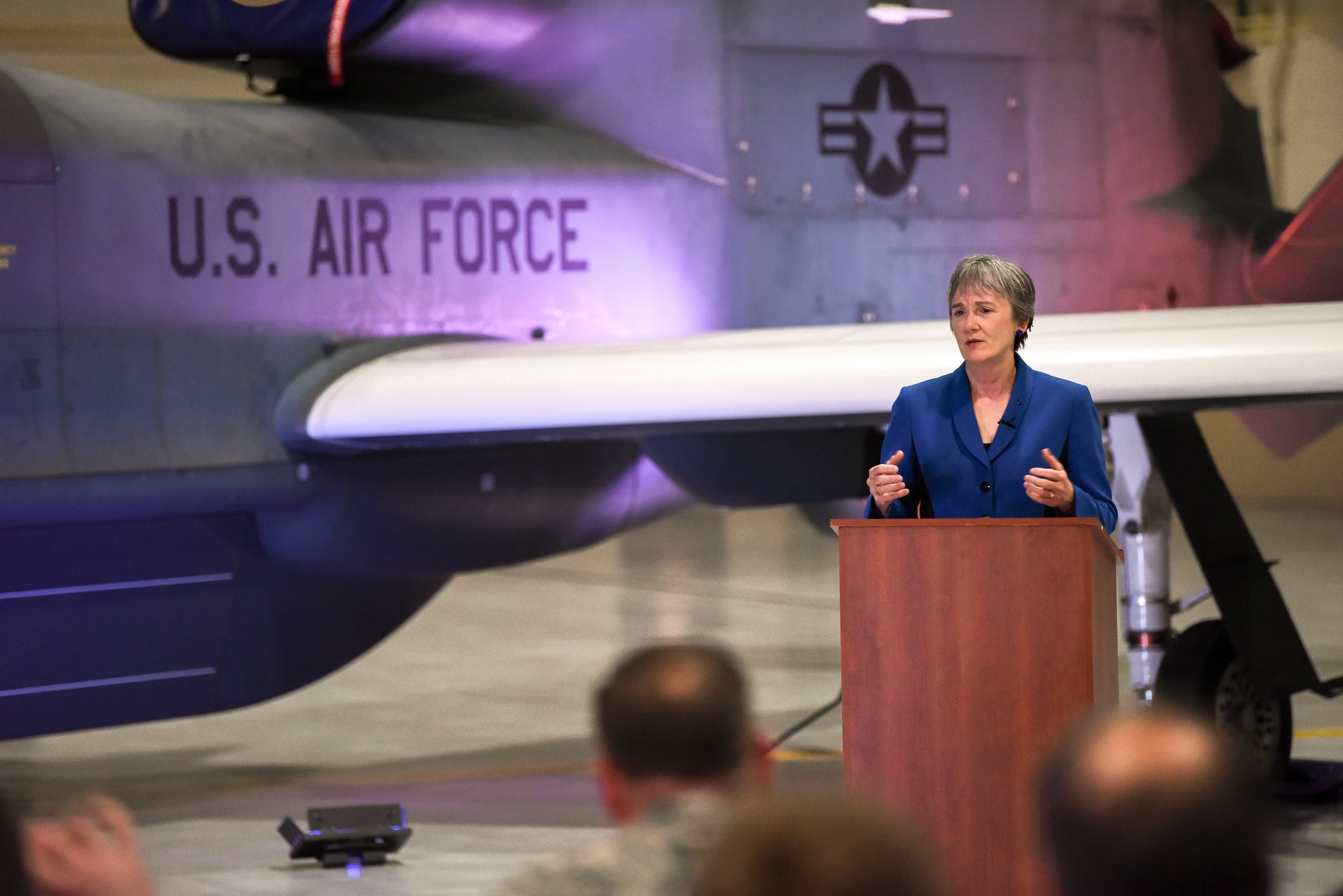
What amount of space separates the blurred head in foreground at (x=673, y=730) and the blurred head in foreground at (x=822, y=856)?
0.51 metres

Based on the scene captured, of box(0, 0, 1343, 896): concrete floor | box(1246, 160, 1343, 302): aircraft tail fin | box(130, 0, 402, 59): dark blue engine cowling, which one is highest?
box(130, 0, 402, 59): dark blue engine cowling

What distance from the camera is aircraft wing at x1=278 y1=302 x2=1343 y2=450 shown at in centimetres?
554

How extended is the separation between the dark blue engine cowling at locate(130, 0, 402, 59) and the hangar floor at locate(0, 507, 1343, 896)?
9.75 ft

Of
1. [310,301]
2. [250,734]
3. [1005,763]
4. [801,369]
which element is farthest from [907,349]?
[250,734]

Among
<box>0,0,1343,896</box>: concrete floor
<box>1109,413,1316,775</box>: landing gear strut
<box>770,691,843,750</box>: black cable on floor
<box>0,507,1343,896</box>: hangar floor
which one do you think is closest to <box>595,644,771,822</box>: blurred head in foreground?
<box>0,507,1343,896</box>: hangar floor

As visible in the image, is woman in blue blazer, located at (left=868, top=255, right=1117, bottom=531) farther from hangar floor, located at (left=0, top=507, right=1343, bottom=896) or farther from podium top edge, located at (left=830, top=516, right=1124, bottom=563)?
hangar floor, located at (left=0, top=507, right=1343, bottom=896)

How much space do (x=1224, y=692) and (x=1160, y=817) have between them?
5.72 meters

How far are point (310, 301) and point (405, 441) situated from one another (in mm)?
738

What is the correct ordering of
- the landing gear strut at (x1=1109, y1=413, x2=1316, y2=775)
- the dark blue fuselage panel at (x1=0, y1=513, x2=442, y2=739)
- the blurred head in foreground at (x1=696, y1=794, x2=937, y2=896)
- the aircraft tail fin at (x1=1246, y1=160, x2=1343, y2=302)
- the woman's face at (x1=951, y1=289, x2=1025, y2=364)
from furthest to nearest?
the aircraft tail fin at (x1=1246, y1=160, x2=1343, y2=302), the dark blue fuselage panel at (x1=0, y1=513, x2=442, y2=739), the landing gear strut at (x1=1109, y1=413, x2=1316, y2=775), the woman's face at (x1=951, y1=289, x2=1025, y2=364), the blurred head in foreground at (x1=696, y1=794, x2=937, y2=896)

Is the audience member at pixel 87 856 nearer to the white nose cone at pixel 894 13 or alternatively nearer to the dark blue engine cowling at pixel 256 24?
the dark blue engine cowling at pixel 256 24

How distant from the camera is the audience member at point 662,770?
175 centimetres

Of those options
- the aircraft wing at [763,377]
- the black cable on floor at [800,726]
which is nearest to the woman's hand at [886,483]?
the aircraft wing at [763,377]

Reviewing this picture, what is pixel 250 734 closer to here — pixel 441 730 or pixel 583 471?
pixel 441 730

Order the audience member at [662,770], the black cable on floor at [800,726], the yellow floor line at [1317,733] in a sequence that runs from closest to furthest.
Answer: the audience member at [662,770]
the black cable on floor at [800,726]
the yellow floor line at [1317,733]
